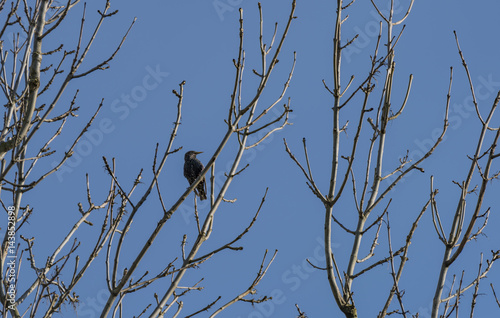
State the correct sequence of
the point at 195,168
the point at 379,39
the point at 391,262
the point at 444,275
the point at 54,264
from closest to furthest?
the point at 444,275 < the point at 391,262 < the point at 379,39 < the point at 54,264 < the point at 195,168

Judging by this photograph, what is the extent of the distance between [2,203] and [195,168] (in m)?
5.55

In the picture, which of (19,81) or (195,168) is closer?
(19,81)

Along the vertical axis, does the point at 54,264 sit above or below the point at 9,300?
above

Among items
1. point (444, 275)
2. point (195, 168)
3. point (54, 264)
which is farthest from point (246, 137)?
point (195, 168)

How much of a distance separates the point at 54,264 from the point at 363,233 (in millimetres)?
2110

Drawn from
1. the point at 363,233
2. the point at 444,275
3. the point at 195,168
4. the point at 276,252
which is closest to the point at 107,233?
the point at 276,252

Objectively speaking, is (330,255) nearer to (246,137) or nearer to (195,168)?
(246,137)

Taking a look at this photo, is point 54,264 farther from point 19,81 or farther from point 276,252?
point 276,252

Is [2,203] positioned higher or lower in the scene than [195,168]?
lower

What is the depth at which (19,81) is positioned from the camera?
151 inches

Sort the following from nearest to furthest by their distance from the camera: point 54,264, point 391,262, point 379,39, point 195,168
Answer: point 391,262 → point 379,39 → point 54,264 → point 195,168

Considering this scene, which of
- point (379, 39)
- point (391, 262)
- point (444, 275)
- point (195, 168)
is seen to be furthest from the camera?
point (195, 168)

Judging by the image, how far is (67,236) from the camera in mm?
4043

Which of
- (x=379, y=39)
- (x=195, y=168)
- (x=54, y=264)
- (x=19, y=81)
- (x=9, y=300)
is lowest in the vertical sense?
(x=9, y=300)
